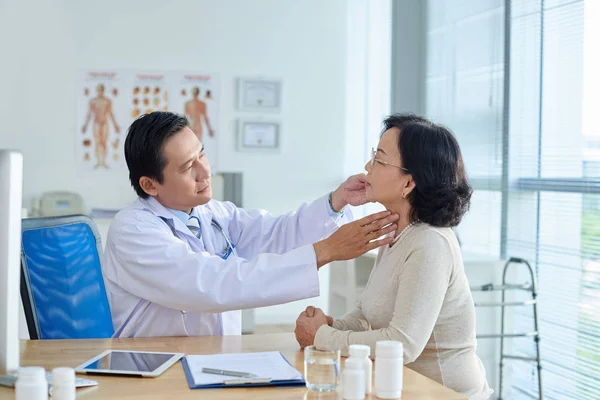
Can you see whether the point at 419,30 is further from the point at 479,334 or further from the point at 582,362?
the point at 582,362

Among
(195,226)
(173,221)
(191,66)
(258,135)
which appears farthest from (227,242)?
(191,66)

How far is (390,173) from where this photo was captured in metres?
2.08

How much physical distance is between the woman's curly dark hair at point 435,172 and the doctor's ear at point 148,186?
0.75 metres

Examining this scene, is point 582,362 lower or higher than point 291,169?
lower

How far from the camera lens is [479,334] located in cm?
361

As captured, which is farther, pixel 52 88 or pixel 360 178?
pixel 52 88

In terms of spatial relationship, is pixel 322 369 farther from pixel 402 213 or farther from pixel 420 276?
pixel 402 213

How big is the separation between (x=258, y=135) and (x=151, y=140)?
12.7ft

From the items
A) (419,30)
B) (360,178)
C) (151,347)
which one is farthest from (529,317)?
(151,347)

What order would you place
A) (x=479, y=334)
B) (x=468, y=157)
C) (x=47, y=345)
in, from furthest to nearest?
(x=468, y=157) < (x=479, y=334) < (x=47, y=345)

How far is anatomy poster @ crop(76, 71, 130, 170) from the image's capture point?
231 inches

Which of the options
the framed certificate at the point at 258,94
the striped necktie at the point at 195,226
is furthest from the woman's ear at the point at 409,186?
the framed certificate at the point at 258,94

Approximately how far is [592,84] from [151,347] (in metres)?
2.17

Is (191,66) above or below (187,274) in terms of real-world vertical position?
above
